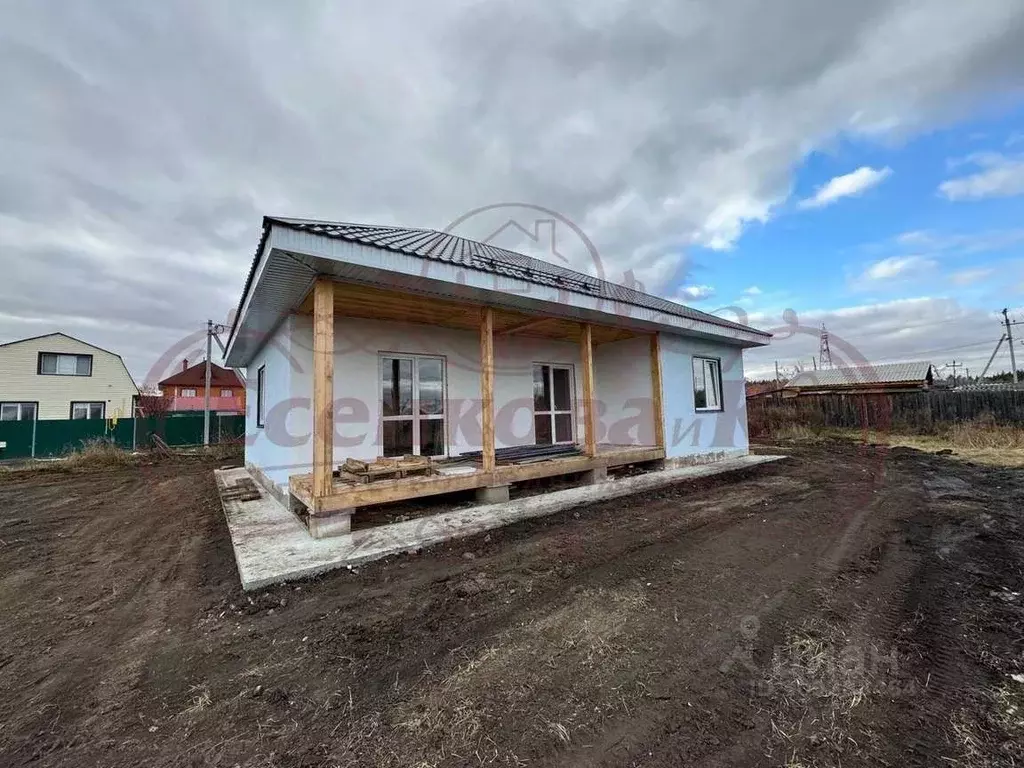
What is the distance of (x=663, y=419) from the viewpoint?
791 centimetres

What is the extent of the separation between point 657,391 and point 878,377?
2594cm

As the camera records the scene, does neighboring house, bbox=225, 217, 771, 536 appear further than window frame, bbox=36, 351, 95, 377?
No

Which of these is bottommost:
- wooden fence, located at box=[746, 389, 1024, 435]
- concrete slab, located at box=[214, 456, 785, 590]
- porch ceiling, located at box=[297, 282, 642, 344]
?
concrete slab, located at box=[214, 456, 785, 590]

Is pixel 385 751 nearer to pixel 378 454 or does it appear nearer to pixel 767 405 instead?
pixel 378 454

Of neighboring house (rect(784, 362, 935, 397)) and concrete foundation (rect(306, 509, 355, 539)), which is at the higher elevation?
neighboring house (rect(784, 362, 935, 397))

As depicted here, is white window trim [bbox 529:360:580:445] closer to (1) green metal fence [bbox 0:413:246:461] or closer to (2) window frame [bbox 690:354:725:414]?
(2) window frame [bbox 690:354:725:414]

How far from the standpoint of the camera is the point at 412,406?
6453mm

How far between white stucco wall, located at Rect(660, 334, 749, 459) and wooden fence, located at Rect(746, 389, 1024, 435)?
5.69 meters

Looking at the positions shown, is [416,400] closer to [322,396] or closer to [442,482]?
[442,482]

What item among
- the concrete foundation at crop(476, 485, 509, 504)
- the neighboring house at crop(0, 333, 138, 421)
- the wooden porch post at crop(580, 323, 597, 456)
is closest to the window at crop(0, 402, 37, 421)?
the neighboring house at crop(0, 333, 138, 421)

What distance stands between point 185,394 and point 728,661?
127 feet

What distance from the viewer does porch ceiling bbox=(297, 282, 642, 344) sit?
16.6 feet

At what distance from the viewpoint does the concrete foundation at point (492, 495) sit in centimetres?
546

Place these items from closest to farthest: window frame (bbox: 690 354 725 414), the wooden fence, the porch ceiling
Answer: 1. the porch ceiling
2. window frame (bbox: 690 354 725 414)
3. the wooden fence
